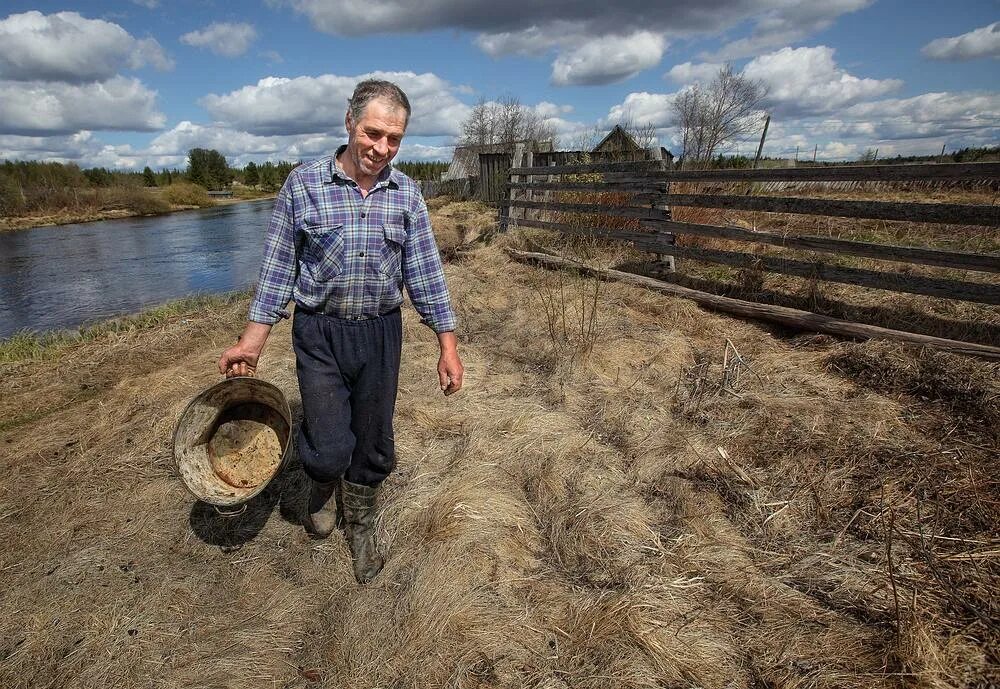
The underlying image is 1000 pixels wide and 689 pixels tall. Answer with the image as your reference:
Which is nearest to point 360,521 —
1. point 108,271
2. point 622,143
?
point 622,143

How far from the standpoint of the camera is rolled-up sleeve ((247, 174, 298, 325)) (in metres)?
2.07

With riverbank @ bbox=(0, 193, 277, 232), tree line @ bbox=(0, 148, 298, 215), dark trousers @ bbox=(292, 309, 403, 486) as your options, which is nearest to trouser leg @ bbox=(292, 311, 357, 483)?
dark trousers @ bbox=(292, 309, 403, 486)

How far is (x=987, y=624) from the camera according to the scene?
1.81 m

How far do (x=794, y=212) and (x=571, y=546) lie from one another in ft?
14.5

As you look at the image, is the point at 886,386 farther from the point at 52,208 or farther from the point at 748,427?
the point at 52,208

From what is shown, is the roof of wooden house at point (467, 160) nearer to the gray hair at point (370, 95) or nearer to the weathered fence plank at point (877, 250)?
the weathered fence plank at point (877, 250)

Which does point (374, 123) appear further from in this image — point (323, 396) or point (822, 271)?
point (822, 271)

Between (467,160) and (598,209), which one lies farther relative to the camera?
(467,160)

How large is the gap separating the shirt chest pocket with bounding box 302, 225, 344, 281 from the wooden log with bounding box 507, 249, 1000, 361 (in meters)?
3.65

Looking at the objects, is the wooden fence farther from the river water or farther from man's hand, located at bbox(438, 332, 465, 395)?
the river water

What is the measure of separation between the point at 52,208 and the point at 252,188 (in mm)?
42727

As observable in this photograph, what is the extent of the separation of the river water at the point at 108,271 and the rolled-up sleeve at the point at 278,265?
796cm

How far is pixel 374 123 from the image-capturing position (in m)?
1.96

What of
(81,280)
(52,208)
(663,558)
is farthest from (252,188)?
(663,558)
